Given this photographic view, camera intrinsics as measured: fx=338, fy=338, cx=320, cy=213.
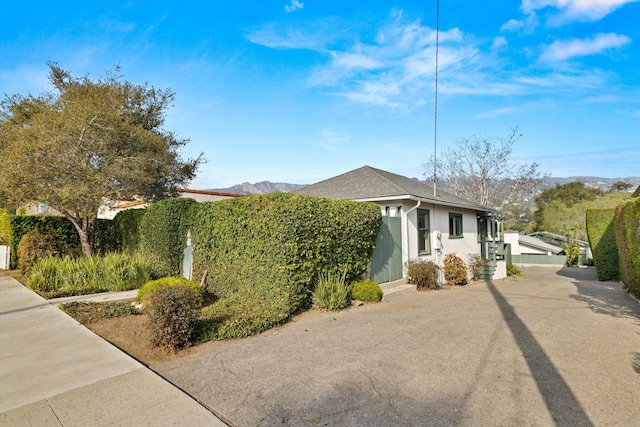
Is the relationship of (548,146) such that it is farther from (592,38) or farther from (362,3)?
(362,3)

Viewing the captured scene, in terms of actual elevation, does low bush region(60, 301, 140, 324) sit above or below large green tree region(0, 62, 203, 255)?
below

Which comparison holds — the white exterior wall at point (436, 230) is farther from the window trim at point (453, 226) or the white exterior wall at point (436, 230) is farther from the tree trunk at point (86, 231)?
the tree trunk at point (86, 231)

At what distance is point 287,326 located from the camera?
6102 millimetres

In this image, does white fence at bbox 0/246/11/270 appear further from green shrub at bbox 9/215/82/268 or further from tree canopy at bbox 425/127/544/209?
tree canopy at bbox 425/127/544/209

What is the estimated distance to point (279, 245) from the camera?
6527 millimetres

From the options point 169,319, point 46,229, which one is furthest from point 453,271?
point 46,229

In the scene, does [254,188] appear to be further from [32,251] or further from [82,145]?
[82,145]

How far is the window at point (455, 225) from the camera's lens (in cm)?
1347

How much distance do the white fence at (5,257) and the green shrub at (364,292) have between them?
1443 cm

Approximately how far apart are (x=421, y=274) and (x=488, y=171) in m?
23.2

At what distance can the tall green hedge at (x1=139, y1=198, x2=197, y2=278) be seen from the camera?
940 centimetres

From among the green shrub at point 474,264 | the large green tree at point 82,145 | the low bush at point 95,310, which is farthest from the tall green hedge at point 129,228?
the green shrub at point 474,264

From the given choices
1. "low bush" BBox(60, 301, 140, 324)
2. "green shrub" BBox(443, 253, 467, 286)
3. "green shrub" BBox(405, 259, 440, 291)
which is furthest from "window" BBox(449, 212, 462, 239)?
"low bush" BBox(60, 301, 140, 324)

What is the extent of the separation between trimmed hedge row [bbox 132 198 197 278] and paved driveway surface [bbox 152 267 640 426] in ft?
15.7
